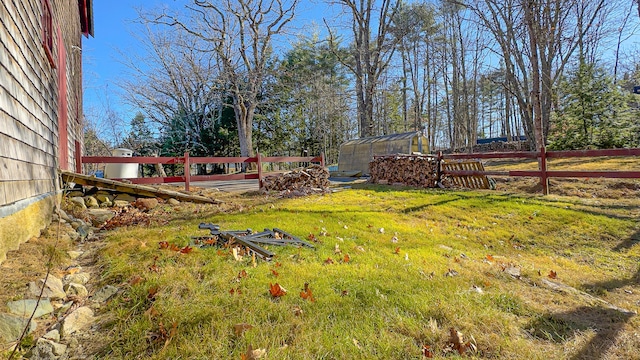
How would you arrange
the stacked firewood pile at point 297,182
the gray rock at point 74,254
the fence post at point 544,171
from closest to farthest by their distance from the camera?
the gray rock at point 74,254, the fence post at point 544,171, the stacked firewood pile at point 297,182

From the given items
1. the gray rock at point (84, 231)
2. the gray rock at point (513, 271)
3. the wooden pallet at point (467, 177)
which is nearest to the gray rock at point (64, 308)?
the gray rock at point (84, 231)

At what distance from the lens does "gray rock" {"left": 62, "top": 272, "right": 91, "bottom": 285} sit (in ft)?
8.03

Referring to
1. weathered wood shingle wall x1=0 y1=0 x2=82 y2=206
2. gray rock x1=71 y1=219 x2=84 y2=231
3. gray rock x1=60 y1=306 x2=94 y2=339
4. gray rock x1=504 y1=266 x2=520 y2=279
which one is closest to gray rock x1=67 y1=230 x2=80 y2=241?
gray rock x1=71 y1=219 x2=84 y2=231

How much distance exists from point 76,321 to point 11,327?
29 centimetres

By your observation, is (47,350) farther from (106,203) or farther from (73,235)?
(106,203)

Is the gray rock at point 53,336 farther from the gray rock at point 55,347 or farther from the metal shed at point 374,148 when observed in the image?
the metal shed at point 374,148

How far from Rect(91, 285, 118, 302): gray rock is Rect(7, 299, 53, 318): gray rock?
247mm

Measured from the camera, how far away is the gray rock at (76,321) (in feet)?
5.91

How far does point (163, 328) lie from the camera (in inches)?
70.7

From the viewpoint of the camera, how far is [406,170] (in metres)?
10.3

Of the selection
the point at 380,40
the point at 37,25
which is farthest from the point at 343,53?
the point at 37,25

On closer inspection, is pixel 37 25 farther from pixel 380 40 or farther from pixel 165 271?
pixel 380 40

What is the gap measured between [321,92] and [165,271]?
25551 mm

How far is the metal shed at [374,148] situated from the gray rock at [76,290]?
12.9 m
